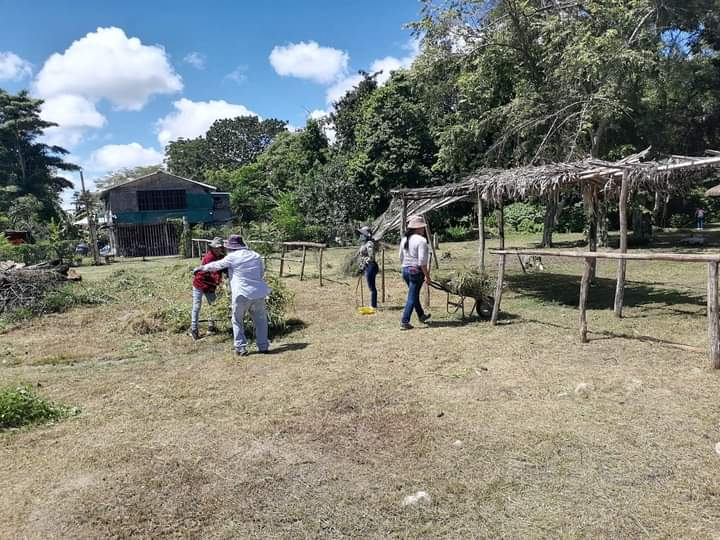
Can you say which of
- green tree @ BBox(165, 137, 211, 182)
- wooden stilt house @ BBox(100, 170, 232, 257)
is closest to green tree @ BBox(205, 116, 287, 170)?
green tree @ BBox(165, 137, 211, 182)

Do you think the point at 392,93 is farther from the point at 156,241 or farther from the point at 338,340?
the point at 338,340

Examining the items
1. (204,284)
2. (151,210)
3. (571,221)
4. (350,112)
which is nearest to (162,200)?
(151,210)

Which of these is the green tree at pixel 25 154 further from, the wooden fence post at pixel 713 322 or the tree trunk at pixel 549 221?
the wooden fence post at pixel 713 322

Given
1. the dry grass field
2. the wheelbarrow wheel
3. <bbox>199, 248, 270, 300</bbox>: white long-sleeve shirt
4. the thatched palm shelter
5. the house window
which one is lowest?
the dry grass field

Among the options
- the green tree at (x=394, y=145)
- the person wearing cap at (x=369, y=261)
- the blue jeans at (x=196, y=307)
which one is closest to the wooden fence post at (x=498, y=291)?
the person wearing cap at (x=369, y=261)

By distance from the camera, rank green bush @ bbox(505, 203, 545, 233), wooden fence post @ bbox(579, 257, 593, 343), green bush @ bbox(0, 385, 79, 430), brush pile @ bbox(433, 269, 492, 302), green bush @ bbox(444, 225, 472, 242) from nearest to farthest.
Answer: green bush @ bbox(0, 385, 79, 430), wooden fence post @ bbox(579, 257, 593, 343), brush pile @ bbox(433, 269, 492, 302), green bush @ bbox(444, 225, 472, 242), green bush @ bbox(505, 203, 545, 233)

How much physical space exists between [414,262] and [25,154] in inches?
1809

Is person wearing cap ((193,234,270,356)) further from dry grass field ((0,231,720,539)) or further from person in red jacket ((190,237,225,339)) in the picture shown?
person in red jacket ((190,237,225,339))

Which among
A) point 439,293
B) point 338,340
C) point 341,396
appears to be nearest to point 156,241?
point 439,293

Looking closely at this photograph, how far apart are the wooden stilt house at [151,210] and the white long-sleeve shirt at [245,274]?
82.2 ft

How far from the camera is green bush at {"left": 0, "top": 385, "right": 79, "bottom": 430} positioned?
454 cm

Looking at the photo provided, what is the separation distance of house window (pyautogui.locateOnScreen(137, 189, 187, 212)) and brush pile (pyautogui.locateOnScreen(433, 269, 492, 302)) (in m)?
27.3

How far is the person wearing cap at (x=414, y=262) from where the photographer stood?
7562 mm

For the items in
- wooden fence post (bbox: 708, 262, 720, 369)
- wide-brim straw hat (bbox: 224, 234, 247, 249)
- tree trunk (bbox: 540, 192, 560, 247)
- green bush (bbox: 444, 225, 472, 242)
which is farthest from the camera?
green bush (bbox: 444, 225, 472, 242)
